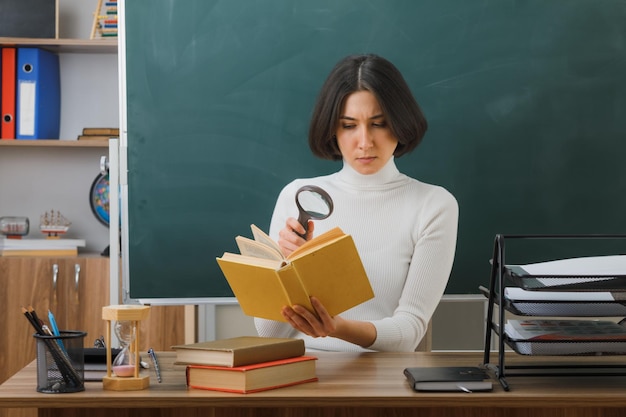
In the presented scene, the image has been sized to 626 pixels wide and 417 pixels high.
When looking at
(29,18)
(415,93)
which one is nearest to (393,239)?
(415,93)

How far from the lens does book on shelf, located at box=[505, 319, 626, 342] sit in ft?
4.73

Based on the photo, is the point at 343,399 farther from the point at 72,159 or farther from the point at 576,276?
the point at 72,159

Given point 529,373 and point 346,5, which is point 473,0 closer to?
point 346,5

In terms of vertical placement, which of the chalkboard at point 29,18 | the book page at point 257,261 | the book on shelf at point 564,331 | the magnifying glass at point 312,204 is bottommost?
the book on shelf at point 564,331

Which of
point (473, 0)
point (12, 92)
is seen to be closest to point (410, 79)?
point (473, 0)

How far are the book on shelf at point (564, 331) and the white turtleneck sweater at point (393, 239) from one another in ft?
1.85

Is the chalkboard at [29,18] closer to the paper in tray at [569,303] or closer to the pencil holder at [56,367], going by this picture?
the pencil holder at [56,367]

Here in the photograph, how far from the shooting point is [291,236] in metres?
2.19

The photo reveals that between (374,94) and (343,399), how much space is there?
1304 mm

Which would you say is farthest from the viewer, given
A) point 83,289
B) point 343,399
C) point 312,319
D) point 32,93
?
point 32,93

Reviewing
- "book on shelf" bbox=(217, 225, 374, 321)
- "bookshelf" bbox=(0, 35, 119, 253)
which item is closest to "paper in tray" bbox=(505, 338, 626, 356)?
"book on shelf" bbox=(217, 225, 374, 321)

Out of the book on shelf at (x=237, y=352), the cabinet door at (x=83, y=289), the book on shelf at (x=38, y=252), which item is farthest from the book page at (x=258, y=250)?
the book on shelf at (x=38, y=252)

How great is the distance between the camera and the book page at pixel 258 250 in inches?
65.5

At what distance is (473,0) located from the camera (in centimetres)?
271
